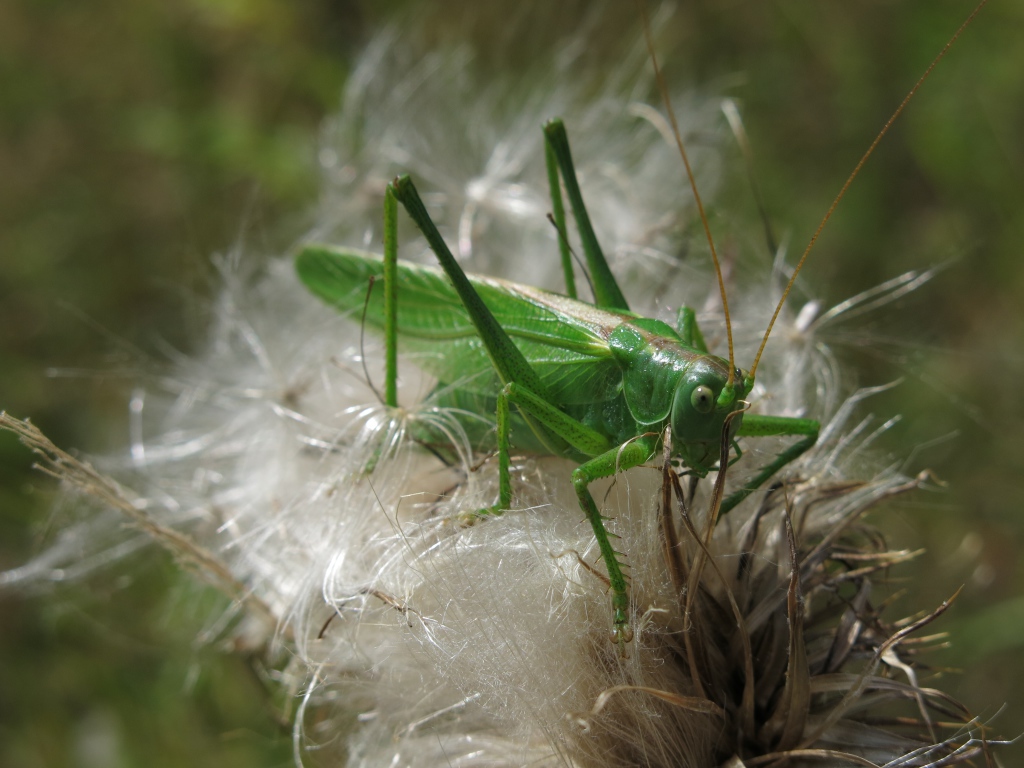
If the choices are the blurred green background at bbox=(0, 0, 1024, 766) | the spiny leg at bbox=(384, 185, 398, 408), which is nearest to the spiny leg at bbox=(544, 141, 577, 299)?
the spiny leg at bbox=(384, 185, 398, 408)

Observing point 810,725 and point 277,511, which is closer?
point 810,725

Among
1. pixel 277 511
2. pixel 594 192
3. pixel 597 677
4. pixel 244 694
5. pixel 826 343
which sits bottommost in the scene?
pixel 244 694

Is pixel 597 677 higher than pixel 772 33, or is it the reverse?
pixel 772 33

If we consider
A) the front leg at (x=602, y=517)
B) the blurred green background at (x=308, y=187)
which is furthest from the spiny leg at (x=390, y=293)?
the blurred green background at (x=308, y=187)

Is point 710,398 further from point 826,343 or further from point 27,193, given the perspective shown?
point 27,193

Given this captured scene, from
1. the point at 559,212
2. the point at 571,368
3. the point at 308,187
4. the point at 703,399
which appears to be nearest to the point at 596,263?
the point at 559,212

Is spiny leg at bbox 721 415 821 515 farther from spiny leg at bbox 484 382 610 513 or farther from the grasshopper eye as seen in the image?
spiny leg at bbox 484 382 610 513

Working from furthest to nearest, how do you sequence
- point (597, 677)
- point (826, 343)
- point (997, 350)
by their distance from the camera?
1. point (997, 350)
2. point (826, 343)
3. point (597, 677)

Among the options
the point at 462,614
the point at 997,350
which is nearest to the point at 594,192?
the point at 462,614
